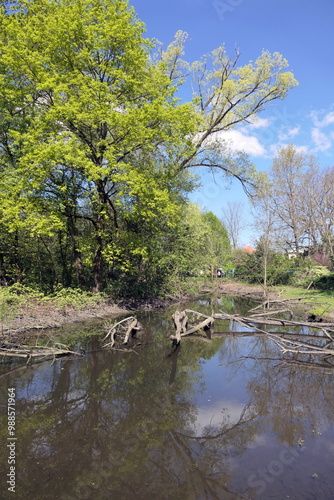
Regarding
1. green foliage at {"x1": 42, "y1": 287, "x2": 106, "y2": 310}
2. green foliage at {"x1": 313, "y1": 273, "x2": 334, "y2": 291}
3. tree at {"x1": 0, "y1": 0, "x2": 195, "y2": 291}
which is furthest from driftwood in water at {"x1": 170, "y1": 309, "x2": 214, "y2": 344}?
green foliage at {"x1": 313, "y1": 273, "x2": 334, "y2": 291}

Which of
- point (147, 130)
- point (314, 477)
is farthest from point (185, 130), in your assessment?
point (314, 477)

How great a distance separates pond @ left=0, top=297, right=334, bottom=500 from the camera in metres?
4.29

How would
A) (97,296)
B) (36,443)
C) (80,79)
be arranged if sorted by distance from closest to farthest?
(36,443) < (80,79) < (97,296)

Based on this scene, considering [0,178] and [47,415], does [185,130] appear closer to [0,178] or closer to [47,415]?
[0,178]

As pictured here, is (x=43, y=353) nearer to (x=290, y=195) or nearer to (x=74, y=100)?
(x=74, y=100)

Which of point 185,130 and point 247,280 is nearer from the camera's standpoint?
point 185,130

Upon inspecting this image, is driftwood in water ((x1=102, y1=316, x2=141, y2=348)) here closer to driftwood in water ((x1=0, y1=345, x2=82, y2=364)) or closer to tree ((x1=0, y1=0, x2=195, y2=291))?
driftwood in water ((x1=0, y1=345, x2=82, y2=364))

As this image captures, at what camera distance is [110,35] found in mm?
15750

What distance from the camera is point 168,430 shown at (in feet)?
18.6

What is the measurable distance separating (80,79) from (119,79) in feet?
8.48

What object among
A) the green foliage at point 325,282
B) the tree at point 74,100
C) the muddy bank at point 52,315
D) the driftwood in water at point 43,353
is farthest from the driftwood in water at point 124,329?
the green foliage at point 325,282

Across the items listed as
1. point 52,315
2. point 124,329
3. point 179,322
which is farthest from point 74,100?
point 179,322

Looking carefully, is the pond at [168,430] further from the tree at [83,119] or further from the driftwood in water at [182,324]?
the tree at [83,119]

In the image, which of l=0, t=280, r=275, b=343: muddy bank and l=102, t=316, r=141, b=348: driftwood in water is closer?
l=102, t=316, r=141, b=348: driftwood in water
